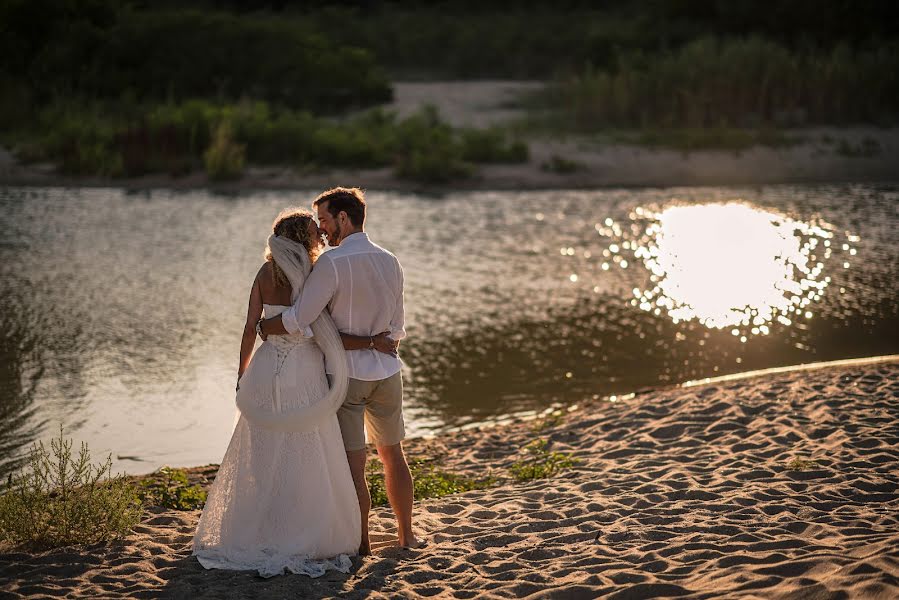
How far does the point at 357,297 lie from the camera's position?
18.9ft

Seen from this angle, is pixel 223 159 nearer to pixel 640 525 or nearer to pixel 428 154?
pixel 428 154

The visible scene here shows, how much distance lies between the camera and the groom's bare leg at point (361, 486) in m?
5.95

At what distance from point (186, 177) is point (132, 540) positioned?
17309mm

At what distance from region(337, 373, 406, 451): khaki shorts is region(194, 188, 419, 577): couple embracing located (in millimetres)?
11

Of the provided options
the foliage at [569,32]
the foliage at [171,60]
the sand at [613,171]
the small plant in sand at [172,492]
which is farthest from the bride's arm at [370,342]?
the foliage at [569,32]

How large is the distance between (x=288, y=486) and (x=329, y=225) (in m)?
1.32

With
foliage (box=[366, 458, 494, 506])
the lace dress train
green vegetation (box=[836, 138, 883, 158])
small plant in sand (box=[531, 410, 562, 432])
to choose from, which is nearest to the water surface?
small plant in sand (box=[531, 410, 562, 432])

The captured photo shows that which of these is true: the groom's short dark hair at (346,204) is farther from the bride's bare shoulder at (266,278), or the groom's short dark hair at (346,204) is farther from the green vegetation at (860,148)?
the green vegetation at (860,148)

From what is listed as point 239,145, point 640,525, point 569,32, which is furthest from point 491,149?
point 640,525

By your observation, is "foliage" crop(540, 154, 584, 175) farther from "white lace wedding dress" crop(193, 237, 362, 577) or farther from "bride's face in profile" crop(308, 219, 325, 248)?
"white lace wedding dress" crop(193, 237, 362, 577)

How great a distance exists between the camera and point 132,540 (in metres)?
6.27

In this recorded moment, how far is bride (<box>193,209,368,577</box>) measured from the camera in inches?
226

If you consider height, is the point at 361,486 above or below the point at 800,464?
above

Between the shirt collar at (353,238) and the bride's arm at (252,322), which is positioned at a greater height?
the shirt collar at (353,238)
